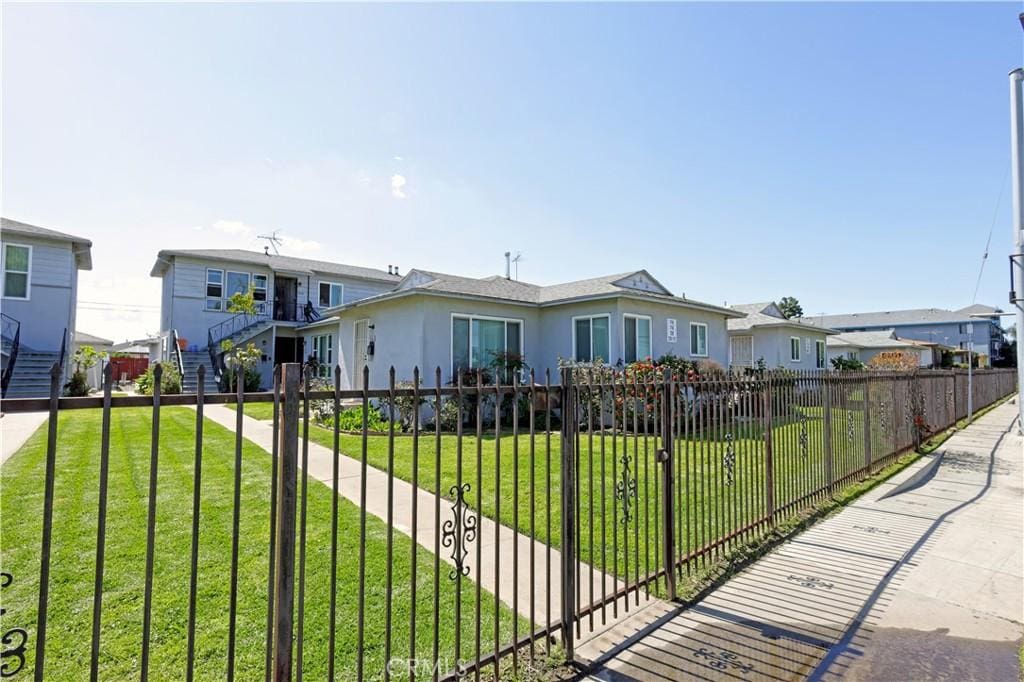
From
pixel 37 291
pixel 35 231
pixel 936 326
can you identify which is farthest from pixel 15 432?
pixel 936 326

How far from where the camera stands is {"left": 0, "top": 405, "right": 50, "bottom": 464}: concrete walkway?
8305 millimetres

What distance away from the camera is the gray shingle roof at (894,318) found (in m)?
55.2

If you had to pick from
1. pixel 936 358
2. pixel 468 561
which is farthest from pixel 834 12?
pixel 936 358

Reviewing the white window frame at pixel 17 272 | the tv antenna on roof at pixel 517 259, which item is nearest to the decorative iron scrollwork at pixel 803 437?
the white window frame at pixel 17 272

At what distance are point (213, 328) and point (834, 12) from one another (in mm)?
25954

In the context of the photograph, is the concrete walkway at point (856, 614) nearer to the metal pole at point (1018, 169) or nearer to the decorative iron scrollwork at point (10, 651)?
the decorative iron scrollwork at point (10, 651)

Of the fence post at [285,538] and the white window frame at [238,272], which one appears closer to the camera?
the fence post at [285,538]

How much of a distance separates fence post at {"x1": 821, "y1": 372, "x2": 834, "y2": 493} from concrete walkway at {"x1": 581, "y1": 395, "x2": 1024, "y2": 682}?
807 millimetres

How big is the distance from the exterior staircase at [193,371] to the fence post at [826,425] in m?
20.6

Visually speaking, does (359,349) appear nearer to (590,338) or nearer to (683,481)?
(590,338)

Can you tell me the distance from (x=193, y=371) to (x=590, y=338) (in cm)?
1800

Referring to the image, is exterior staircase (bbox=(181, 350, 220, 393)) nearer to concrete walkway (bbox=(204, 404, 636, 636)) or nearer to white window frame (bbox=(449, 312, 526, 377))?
white window frame (bbox=(449, 312, 526, 377))

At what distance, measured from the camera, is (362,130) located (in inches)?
363

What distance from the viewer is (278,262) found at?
25406 millimetres
